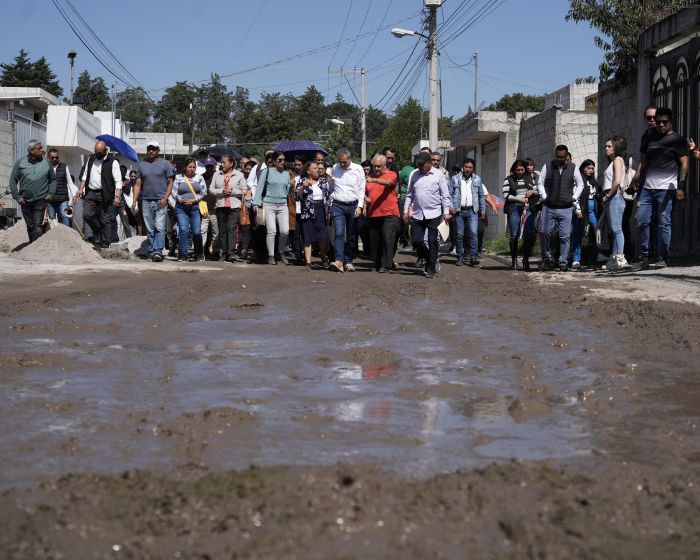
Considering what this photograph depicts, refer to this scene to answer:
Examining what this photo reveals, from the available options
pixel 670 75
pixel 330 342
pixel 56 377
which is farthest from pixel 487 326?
pixel 670 75

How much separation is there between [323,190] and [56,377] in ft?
28.8

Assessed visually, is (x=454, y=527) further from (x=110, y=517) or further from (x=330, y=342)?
(x=330, y=342)

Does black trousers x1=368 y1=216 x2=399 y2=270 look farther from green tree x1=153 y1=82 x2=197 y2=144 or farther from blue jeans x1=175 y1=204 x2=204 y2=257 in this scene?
green tree x1=153 y1=82 x2=197 y2=144

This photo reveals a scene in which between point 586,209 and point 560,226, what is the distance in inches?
30.8

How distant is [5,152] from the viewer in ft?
93.7

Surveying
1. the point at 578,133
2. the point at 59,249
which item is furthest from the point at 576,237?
the point at 578,133

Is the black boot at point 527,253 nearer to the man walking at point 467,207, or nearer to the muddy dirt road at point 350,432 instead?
the man walking at point 467,207

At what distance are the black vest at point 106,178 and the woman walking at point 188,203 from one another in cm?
102

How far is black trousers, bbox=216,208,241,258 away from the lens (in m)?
14.8

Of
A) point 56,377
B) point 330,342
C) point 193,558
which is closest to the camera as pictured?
point 193,558

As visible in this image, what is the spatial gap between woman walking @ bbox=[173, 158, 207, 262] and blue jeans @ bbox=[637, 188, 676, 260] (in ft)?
20.7

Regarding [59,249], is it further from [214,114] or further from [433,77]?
[214,114]

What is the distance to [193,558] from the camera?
2.86m

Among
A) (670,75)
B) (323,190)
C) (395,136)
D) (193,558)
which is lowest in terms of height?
(193,558)
